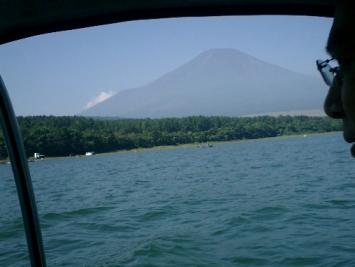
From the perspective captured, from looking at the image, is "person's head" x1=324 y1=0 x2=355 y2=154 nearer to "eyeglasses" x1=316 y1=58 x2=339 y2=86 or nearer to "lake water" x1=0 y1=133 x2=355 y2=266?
"eyeglasses" x1=316 y1=58 x2=339 y2=86

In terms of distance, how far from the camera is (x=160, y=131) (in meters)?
88.9

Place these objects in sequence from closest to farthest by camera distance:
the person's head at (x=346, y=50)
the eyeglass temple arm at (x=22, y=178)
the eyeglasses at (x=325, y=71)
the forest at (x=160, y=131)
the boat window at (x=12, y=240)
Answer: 1. the person's head at (x=346, y=50)
2. the eyeglasses at (x=325, y=71)
3. the eyeglass temple arm at (x=22, y=178)
4. the boat window at (x=12, y=240)
5. the forest at (x=160, y=131)

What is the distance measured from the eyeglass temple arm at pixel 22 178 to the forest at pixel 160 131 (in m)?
59.4

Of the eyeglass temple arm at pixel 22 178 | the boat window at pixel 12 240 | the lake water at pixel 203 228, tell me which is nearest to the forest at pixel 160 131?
the lake water at pixel 203 228

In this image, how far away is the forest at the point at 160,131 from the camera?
236 ft

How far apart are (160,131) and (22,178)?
86324 millimetres

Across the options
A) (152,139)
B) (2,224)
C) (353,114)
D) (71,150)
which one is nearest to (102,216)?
(2,224)

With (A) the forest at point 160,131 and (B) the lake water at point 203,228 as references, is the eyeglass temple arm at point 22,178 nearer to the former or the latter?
(B) the lake water at point 203,228

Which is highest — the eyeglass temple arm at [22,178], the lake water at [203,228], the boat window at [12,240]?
the eyeglass temple arm at [22,178]

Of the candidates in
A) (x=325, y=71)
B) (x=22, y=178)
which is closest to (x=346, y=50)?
(x=325, y=71)

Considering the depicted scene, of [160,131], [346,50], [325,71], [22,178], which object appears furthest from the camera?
[160,131]

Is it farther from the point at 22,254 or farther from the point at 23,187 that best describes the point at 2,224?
the point at 23,187

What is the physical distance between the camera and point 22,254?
30.7 feet

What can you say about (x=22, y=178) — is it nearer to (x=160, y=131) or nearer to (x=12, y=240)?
(x=12, y=240)
